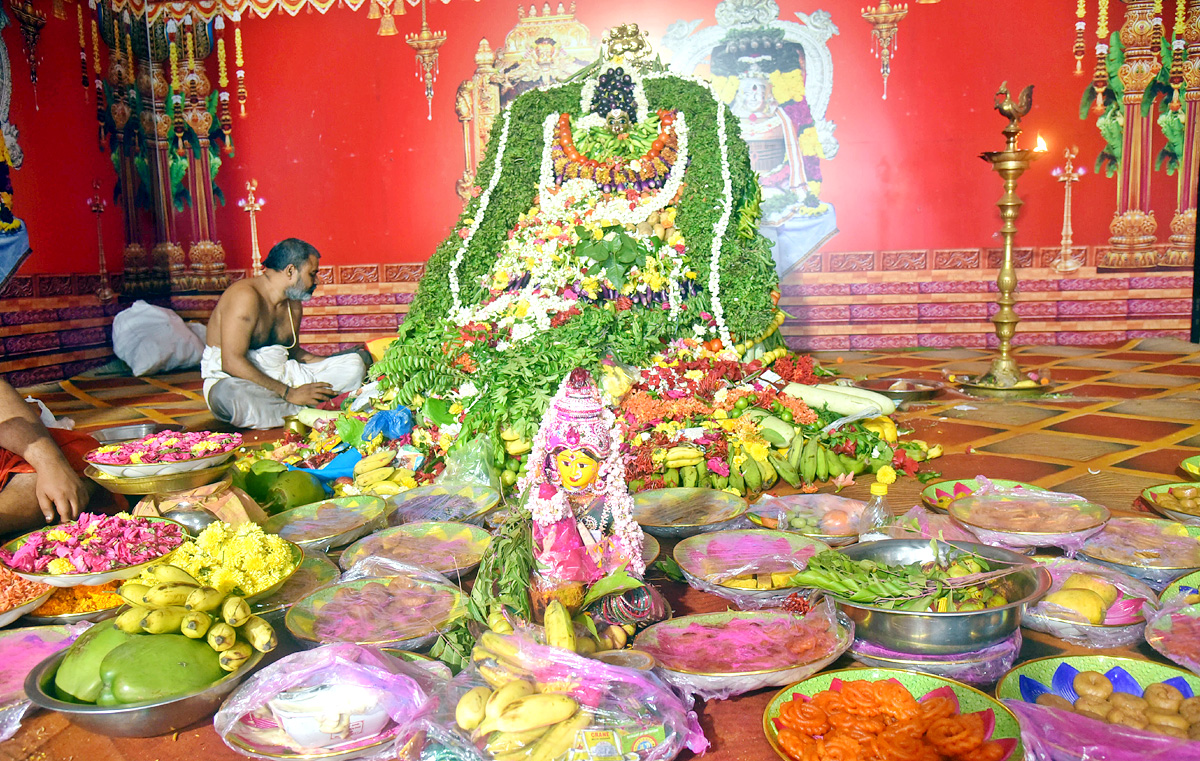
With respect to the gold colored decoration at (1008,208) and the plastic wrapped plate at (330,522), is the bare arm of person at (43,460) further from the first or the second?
the gold colored decoration at (1008,208)

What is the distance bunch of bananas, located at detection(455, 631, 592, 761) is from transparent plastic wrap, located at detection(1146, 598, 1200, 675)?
4.12 feet

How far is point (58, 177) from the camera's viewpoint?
23.4ft

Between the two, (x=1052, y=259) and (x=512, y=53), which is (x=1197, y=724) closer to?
(x=1052, y=259)

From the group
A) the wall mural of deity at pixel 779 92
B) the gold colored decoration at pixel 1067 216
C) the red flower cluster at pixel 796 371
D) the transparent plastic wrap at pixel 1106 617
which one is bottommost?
the transparent plastic wrap at pixel 1106 617

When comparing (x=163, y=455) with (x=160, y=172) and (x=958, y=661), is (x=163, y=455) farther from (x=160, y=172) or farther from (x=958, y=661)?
(x=160, y=172)

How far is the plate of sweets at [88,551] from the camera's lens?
2.04 metres

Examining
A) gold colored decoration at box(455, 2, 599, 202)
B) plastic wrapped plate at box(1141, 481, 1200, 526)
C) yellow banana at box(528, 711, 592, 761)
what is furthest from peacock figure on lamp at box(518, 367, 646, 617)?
gold colored decoration at box(455, 2, 599, 202)

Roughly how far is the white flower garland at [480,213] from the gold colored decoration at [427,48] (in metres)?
2.92

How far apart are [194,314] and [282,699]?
25.7 ft

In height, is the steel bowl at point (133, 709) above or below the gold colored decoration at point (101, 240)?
below

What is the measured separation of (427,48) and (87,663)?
754 centimetres

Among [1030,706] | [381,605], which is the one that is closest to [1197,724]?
[1030,706]

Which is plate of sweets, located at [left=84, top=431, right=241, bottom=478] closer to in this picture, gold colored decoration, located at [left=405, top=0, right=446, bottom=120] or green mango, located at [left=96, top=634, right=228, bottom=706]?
green mango, located at [left=96, top=634, right=228, bottom=706]

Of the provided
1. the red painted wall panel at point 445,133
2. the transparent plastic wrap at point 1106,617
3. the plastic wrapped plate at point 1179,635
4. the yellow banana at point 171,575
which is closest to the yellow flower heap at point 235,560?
the yellow banana at point 171,575
